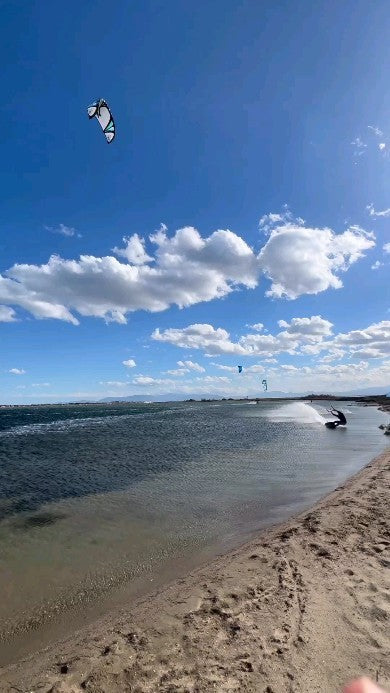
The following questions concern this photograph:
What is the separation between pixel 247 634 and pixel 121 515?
9739mm

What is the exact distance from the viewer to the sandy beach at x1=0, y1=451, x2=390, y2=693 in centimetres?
526

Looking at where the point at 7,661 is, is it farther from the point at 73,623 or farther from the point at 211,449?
the point at 211,449

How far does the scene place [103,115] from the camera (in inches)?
594

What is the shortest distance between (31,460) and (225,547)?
23.9 metres

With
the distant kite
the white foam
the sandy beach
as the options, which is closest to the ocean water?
the sandy beach

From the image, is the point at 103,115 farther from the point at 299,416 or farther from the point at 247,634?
the point at 299,416

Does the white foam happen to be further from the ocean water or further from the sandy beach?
the sandy beach

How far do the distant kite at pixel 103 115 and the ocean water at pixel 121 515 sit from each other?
16.1 meters

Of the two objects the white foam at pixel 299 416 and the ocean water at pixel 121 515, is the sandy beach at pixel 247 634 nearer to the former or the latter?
the ocean water at pixel 121 515

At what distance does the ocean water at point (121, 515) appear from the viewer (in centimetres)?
862

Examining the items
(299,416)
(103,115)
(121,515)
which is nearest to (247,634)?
(121,515)

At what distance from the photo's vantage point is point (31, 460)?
29391mm

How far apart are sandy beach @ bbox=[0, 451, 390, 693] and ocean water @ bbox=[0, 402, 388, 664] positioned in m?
1.22

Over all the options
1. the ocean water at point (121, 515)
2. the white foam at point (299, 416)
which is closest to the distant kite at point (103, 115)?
the ocean water at point (121, 515)
